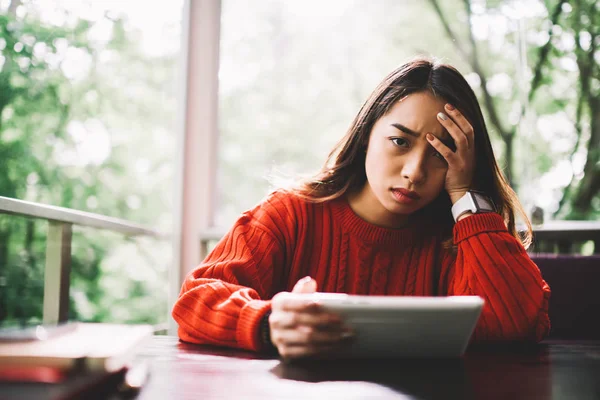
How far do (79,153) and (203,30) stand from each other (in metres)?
0.82

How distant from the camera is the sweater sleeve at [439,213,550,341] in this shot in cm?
101

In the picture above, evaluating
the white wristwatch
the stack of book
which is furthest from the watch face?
the stack of book

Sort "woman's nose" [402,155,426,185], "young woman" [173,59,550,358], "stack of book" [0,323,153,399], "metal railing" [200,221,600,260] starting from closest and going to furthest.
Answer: "stack of book" [0,323,153,399]
"young woman" [173,59,550,358]
"woman's nose" [402,155,426,185]
"metal railing" [200,221,600,260]

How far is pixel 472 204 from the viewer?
1155 mm

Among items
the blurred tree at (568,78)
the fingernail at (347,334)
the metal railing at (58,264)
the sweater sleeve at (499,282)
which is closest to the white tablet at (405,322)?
the fingernail at (347,334)

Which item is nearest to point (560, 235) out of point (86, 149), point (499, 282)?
point (499, 282)

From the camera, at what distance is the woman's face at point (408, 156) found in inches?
44.4

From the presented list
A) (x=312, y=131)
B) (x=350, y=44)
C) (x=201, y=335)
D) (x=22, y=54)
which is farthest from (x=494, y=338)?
(x=350, y=44)

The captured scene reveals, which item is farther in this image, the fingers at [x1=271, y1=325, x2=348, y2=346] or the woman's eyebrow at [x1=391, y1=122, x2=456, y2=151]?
the woman's eyebrow at [x1=391, y1=122, x2=456, y2=151]

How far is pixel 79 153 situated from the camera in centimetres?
189

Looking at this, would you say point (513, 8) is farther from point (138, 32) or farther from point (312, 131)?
point (138, 32)

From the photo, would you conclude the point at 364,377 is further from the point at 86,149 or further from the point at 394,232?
the point at 86,149

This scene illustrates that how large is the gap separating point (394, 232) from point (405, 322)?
0.68m

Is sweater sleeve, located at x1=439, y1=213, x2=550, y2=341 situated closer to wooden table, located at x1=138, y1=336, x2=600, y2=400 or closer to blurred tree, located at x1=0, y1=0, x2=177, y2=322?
wooden table, located at x1=138, y1=336, x2=600, y2=400
